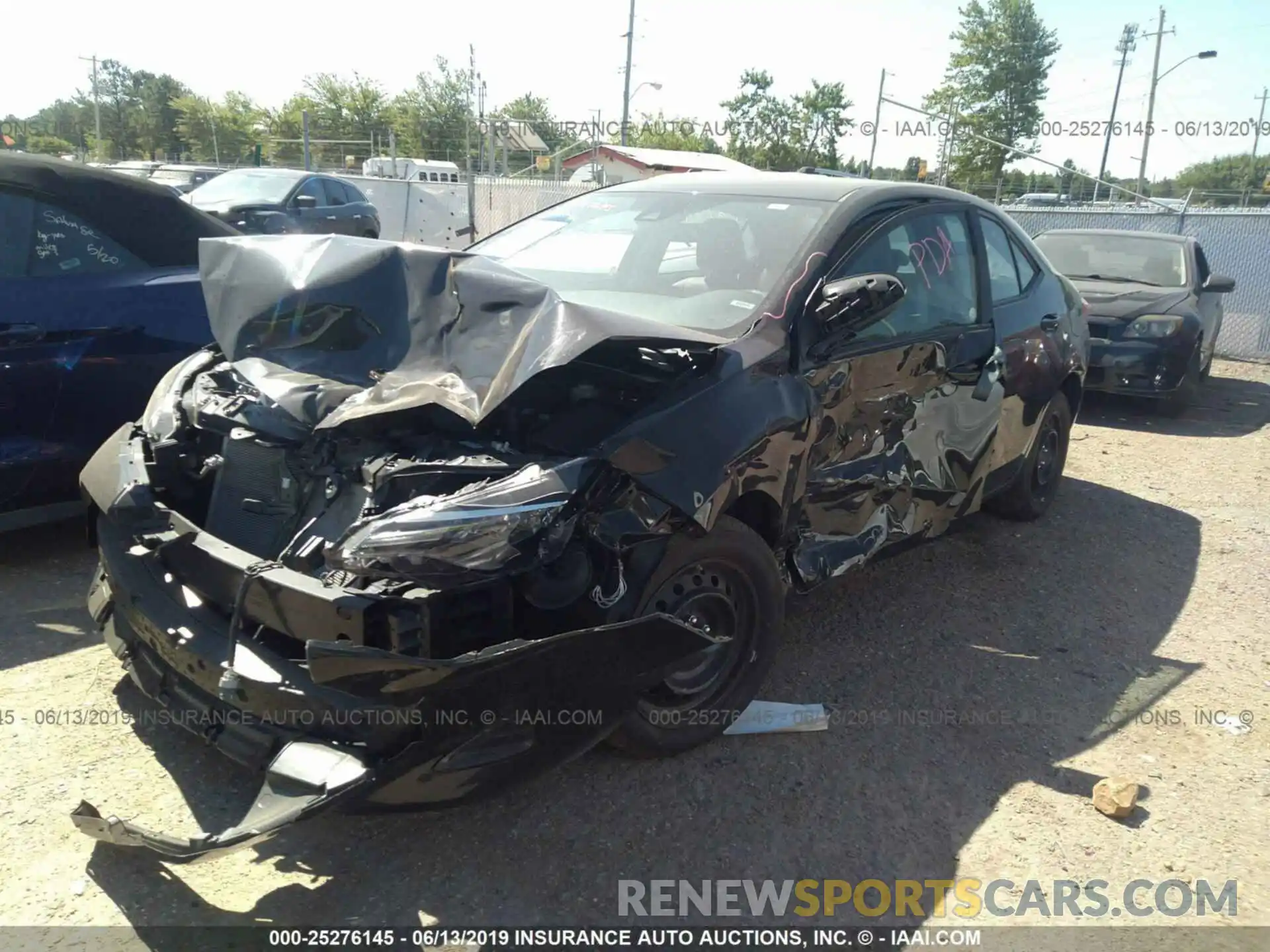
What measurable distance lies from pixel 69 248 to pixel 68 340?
46 cm

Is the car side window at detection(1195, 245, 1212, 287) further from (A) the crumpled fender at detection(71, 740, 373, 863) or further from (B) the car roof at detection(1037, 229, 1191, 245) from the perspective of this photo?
(A) the crumpled fender at detection(71, 740, 373, 863)

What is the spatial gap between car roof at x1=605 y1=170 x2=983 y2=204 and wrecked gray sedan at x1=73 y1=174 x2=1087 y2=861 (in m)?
0.04

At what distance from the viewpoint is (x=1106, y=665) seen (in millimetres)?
4004

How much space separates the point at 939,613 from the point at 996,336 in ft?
4.34

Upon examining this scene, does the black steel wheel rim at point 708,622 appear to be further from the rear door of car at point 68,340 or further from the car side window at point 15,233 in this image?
the car side window at point 15,233

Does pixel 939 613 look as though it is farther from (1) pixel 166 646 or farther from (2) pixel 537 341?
(1) pixel 166 646

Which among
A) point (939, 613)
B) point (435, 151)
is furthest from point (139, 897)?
point (435, 151)

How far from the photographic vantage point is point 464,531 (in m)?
2.20

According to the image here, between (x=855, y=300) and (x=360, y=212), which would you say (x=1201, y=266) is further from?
(x=360, y=212)

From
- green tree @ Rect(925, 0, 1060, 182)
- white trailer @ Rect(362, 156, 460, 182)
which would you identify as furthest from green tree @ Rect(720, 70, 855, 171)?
white trailer @ Rect(362, 156, 460, 182)

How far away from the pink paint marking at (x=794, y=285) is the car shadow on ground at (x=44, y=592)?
2.85m

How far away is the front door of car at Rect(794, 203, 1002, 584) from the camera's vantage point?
11.1ft

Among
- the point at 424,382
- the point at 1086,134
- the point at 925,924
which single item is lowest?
the point at 925,924

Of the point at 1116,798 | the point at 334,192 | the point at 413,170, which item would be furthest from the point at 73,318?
the point at 413,170
